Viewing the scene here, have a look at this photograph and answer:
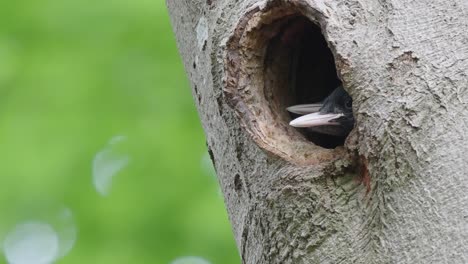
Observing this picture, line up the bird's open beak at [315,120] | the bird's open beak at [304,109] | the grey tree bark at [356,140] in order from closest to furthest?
the grey tree bark at [356,140]
the bird's open beak at [315,120]
the bird's open beak at [304,109]

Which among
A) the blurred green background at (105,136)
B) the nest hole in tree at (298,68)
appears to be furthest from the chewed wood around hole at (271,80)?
the blurred green background at (105,136)

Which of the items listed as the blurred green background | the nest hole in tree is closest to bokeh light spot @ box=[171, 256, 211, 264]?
the blurred green background

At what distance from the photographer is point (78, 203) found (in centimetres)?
354

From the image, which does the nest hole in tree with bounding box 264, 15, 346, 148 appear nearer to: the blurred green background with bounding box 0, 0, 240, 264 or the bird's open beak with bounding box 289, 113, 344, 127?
the bird's open beak with bounding box 289, 113, 344, 127

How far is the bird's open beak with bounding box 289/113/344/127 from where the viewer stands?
1974 mm

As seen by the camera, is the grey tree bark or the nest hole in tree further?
the nest hole in tree

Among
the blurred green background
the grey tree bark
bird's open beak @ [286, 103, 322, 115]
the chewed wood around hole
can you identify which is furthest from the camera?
the blurred green background

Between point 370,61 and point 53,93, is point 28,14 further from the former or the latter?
point 370,61

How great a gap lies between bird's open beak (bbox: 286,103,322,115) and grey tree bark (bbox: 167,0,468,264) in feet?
0.26

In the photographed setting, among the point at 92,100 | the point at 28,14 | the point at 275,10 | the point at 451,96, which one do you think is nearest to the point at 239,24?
the point at 275,10

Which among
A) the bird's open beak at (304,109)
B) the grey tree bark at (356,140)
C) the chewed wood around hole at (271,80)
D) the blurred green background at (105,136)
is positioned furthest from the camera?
the blurred green background at (105,136)

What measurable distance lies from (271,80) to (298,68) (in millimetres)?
200

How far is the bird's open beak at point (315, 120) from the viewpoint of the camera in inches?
77.7

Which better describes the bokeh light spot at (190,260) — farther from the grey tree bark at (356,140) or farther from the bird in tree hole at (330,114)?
the grey tree bark at (356,140)
